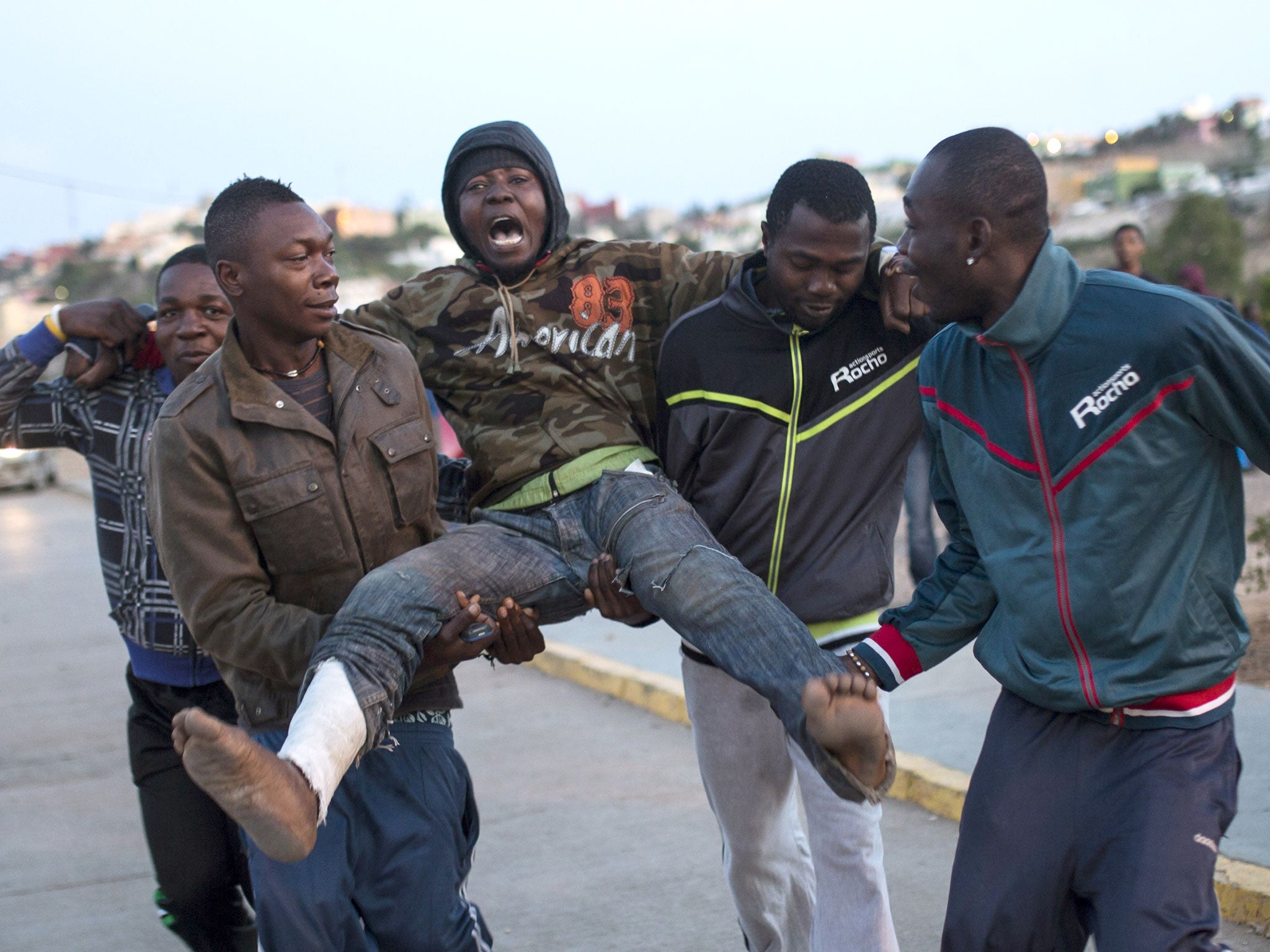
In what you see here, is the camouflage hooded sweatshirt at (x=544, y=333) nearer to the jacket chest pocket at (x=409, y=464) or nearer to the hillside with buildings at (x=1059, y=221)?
the jacket chest pocket at (x=409, y=464)

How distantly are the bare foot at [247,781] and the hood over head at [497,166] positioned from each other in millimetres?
1717

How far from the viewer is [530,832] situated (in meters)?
5.65

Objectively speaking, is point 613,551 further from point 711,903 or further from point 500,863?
point 500,863

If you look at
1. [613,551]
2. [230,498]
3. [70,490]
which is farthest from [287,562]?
[70,490]

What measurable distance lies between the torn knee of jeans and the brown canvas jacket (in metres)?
0.68

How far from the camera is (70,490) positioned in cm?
2416

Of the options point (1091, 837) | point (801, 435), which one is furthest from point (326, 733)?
point (1091, 837)

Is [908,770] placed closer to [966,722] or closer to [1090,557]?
[966,722]

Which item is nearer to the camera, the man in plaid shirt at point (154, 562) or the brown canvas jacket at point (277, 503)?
the brown canvas jacket at point (277, 503)

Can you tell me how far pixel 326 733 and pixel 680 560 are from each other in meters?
0.90

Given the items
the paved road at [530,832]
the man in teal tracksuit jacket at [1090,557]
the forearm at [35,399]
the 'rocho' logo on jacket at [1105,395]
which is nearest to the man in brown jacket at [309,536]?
the forearm at [35,399]

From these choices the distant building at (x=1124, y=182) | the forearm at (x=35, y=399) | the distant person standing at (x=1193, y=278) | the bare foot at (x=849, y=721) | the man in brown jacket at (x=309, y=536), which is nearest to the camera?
the bare foot at (x=849, y=721)

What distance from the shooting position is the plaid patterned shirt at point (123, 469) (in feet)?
12.8

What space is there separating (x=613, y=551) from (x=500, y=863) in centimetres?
254
